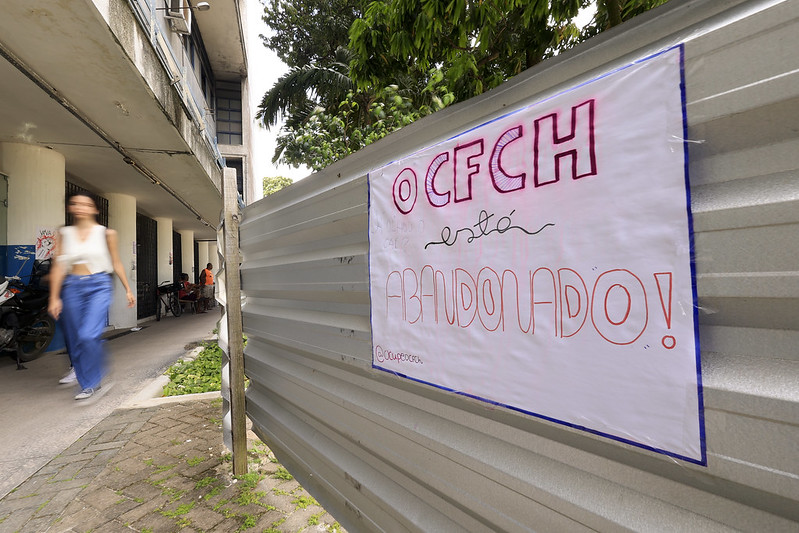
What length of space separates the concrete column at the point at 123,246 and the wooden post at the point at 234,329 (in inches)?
348

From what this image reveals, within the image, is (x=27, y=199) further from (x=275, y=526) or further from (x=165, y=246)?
(x=165, y=246)

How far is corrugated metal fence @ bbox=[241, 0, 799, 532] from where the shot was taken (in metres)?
0.70

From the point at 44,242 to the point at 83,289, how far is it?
12.8ft

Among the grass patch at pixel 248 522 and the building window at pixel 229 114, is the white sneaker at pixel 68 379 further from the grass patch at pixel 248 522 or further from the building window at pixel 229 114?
the building window at pixel 229 114

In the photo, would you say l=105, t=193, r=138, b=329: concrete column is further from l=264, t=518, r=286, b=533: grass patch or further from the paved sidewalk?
l=264, t=518, r=286, b=533: grass patch

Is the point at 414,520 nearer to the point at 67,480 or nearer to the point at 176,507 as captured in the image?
the point at 176,507

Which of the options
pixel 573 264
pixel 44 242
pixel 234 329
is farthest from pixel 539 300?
pixel 44 242

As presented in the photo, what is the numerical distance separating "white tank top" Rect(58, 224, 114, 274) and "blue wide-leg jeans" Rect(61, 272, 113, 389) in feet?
0.34

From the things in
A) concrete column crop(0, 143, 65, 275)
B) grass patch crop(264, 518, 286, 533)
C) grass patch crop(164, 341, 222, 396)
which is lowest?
grass patch crop(264, 518, 286, 533)

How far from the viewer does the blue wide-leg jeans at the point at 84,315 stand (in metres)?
4.14

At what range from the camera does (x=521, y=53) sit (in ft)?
16.5

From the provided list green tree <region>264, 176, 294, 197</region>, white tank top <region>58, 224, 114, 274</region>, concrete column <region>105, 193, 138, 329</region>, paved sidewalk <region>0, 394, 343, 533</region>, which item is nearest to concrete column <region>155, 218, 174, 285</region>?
concrete column <region>105, 193, 138, 329</region>

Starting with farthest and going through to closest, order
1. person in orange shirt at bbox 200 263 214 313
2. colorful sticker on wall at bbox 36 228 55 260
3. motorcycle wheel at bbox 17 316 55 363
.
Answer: person in orange shirt at bbox 200 263 214 313 < colorful sticker on wall at bbox 36 228 55 260 < motorcycle wheel at bbox 17 316 55 363

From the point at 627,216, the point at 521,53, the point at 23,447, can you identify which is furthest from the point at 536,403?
the point at 521,53
